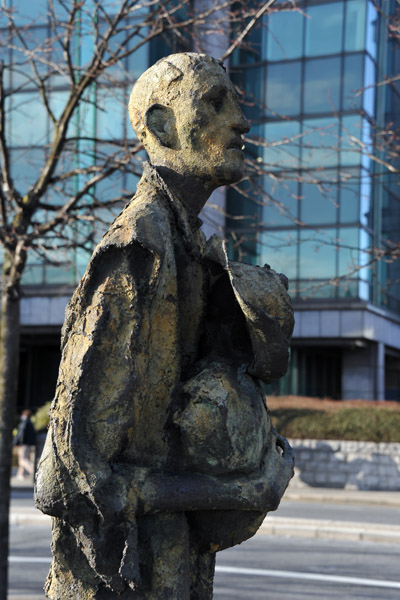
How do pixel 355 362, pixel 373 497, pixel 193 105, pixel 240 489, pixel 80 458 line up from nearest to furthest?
1. pixel 80 458
2. pixel 240 489
3. pixel 193 105
4. pixel 373 497
5. pixel 355 362

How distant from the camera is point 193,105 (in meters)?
2.84

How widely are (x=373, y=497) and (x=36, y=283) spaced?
44.1 ft

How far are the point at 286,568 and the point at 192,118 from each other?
867 cm

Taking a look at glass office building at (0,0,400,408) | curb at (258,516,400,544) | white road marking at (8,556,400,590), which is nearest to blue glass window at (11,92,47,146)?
glass office building at (0,0,400,408)

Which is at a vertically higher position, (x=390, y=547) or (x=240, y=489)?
(x=240, y=489)

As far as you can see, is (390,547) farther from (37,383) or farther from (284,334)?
(37,383)

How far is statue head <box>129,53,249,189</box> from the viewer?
2844 millimetres

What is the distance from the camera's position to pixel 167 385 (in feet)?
8.79

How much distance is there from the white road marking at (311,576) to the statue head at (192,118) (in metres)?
7.72

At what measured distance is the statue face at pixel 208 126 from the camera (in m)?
2.84

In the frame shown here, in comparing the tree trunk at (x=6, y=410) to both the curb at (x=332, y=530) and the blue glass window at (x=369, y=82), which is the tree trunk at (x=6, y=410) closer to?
the curb at (x=332, y=530)

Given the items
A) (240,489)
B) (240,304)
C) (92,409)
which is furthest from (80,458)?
(240,304)

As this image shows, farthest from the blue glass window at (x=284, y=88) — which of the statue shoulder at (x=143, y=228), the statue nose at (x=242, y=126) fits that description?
the statue shoulder at (x=143, y=228)

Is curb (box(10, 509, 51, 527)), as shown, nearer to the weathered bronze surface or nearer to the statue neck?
the weathered bronze surface
